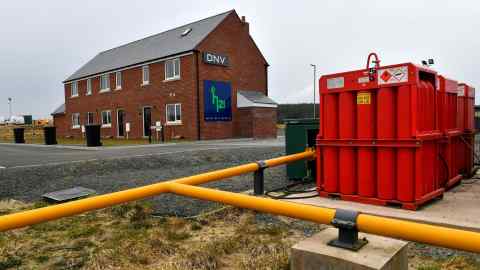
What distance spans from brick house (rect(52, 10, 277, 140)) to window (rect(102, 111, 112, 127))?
9cm


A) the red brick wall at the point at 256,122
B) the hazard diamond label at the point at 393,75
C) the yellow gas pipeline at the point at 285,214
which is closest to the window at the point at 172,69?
the red brick wall at the point at 256,122

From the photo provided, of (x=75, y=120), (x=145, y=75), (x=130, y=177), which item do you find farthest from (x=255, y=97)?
(x=75, y=120)

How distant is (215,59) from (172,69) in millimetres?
3309

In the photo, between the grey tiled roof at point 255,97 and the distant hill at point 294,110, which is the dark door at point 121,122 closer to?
the grey tiled roof at point 255,97

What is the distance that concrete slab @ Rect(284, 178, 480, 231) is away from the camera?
4.14 m

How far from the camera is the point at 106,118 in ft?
114

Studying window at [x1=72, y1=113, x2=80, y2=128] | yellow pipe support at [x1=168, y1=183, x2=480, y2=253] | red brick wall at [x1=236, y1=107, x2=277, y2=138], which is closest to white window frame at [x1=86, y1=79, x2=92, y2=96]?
window at [x1=72, y1=113, x2=80, y2=128]

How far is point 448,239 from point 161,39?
108ft

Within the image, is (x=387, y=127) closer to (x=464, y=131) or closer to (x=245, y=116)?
(x=464, y=131)

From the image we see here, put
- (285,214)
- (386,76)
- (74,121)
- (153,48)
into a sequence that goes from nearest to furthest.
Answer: (285,214), (386,76), (153,48), (74,121)

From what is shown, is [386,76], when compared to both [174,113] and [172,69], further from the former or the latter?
[172,69]

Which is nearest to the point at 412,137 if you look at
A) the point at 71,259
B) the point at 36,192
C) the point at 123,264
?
the point at 123,264

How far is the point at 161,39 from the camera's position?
32594 mm

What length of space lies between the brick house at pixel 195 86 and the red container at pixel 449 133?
20.1 meters
